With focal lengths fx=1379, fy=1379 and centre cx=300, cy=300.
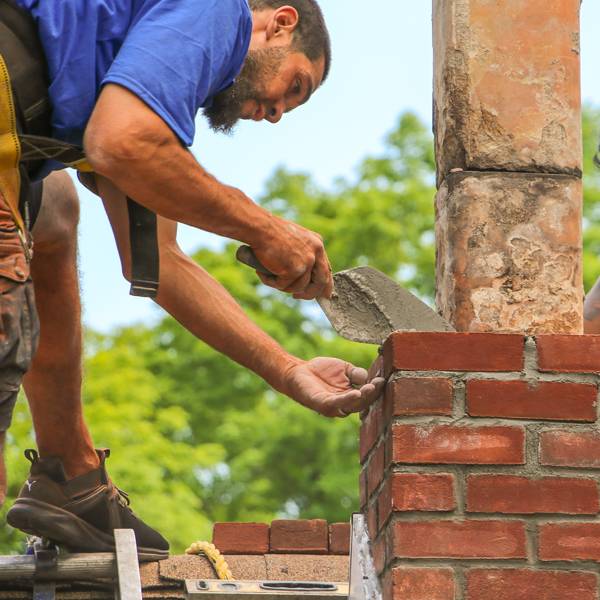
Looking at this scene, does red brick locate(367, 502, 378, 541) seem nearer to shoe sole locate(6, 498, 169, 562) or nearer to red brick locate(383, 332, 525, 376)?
red brick locate(383, 332, 525, 376)

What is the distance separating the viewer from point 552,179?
373 centimetres

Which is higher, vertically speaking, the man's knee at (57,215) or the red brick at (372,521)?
the man's knee at (57,215)

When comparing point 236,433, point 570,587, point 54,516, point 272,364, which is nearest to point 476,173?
point 272,364

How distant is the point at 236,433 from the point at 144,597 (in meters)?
12.2

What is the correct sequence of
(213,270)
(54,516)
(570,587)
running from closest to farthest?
(570,587) → (54,516) → (213,270)

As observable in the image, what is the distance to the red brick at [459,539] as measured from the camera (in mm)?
3234

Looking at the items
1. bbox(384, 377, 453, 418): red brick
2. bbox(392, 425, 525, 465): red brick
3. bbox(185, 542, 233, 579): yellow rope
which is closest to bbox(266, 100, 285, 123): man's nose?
bbox(384, 377, 453, 418): red brick

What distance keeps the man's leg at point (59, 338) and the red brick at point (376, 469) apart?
3.32 ft

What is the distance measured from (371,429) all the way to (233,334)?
477 mm

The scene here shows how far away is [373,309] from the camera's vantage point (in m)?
3.59

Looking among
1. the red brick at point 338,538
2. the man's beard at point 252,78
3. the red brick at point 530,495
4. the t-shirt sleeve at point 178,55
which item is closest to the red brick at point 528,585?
the red brick at point 530,495

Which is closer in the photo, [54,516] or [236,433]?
[54,516]

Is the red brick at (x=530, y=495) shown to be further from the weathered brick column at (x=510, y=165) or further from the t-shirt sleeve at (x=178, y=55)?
the t-shirt sleeve at (x=178, y=55)

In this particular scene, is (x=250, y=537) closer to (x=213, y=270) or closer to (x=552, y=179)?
(x=552, y=179)
